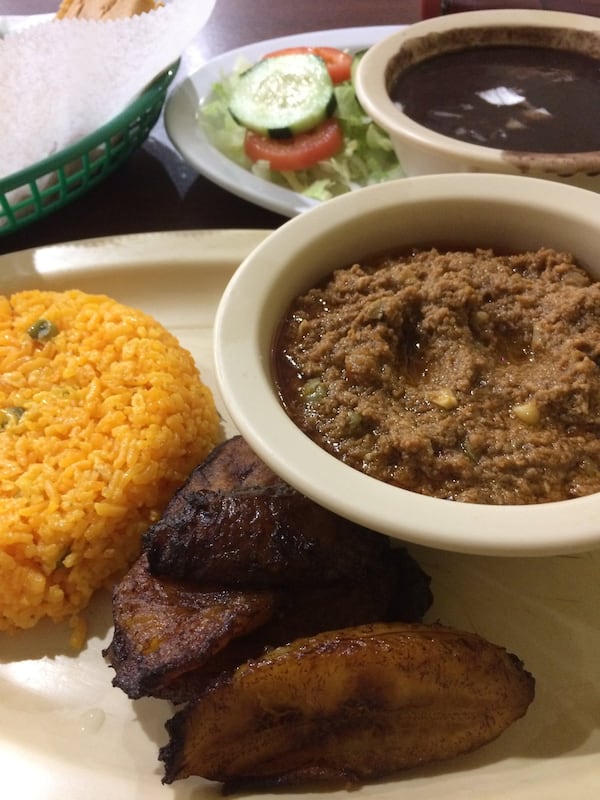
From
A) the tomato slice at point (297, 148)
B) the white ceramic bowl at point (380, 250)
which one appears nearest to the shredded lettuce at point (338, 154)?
the tomato slice at point (297, 148)

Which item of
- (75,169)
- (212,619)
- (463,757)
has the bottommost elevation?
(463,757)

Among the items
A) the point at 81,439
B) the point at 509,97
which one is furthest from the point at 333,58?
the point at 81,439

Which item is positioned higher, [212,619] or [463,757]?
[212,619]

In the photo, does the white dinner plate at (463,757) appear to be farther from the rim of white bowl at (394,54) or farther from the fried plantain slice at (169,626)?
the rim of white bowl at (394,54)

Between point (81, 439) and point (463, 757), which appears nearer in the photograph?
point (463, 757)

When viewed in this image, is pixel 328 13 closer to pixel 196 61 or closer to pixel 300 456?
pixel 196 61

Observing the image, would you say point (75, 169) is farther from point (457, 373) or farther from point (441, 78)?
point (457, 373)
